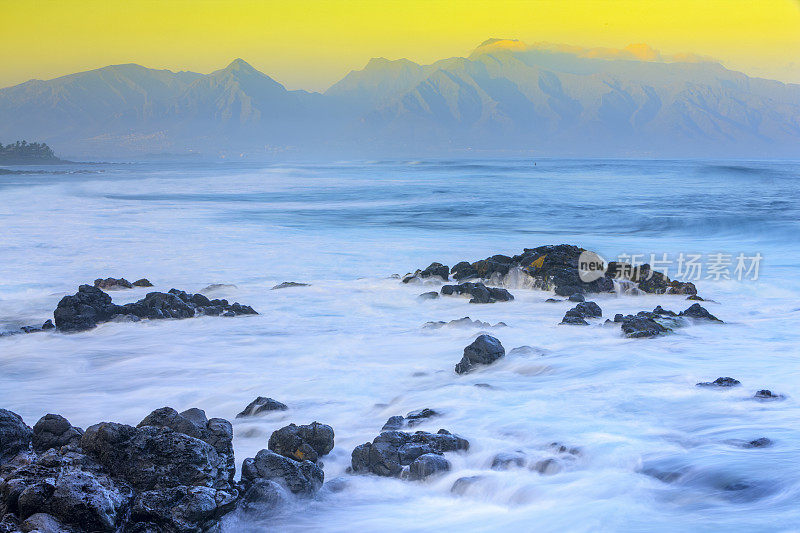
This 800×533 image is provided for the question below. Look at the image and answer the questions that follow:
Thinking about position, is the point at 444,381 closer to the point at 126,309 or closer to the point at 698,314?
the point at 698,314

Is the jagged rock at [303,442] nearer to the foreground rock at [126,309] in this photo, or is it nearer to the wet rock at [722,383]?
the wet rock at [722,383]

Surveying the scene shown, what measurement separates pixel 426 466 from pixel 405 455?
0.17 metres

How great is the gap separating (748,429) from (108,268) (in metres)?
13.0

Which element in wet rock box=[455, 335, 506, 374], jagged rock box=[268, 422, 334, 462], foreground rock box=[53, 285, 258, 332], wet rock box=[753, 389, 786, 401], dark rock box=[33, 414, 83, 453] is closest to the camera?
dark rock box=[33, 414, 83, 453]

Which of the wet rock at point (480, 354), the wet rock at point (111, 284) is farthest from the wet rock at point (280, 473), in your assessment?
the wet rock at point (111, 284)

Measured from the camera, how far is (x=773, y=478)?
168 inches

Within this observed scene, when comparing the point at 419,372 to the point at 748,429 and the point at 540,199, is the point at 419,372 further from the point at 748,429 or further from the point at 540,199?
the point at 540,199

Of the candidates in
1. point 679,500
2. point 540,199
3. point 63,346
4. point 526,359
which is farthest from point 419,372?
point 540,199

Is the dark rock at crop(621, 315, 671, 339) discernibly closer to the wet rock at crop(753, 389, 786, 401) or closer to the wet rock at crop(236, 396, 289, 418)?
the wet rock at crop(753, 389, 786, 401)

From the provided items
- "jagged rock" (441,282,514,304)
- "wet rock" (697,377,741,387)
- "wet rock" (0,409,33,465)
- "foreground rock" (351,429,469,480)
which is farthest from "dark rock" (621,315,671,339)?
"wet rock" (0,409,33,465)

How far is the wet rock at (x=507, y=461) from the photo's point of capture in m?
4.54

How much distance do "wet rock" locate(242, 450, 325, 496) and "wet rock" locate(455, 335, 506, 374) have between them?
2.91 metres

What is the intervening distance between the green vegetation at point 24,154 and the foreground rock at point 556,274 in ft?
415

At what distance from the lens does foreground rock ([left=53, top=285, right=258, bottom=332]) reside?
877 centimetres
